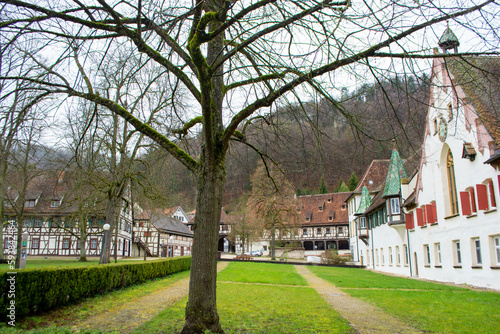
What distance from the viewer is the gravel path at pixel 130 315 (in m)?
6.92

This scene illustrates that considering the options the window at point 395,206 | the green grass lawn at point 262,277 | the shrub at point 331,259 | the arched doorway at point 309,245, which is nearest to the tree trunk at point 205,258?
the green grass lawn at point 262,277

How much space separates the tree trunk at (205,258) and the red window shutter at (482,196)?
479 inches

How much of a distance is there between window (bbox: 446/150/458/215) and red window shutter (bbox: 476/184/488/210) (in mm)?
3077

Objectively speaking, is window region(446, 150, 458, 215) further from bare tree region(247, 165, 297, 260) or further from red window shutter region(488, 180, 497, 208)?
bare tree region(247, 165, 297, 260)

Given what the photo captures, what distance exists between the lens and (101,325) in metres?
7.09

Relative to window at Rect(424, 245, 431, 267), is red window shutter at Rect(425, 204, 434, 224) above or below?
above

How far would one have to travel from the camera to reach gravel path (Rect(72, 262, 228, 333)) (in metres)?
6.92

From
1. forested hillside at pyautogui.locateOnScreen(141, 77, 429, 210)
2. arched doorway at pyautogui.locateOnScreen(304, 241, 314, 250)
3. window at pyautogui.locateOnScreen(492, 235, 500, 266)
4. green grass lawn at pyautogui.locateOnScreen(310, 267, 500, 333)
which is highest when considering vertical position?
forested hillside at pyautogui.locateOnScreen(141, 77, 429, 210)

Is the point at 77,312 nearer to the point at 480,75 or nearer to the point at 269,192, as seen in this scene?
the point at 269,192

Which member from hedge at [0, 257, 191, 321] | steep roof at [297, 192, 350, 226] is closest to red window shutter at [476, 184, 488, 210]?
hedge at [0, 257, 191, 321]

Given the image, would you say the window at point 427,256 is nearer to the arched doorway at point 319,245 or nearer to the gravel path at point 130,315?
the gravel path at point 130,315

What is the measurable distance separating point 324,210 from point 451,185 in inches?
1660

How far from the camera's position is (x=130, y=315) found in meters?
8.12

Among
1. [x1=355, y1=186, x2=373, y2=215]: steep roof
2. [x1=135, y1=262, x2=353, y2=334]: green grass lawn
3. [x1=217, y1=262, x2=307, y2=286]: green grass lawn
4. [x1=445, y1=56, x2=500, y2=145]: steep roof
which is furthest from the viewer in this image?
[x1=355, y1=186, x2=373, y2=215]: steep roof
